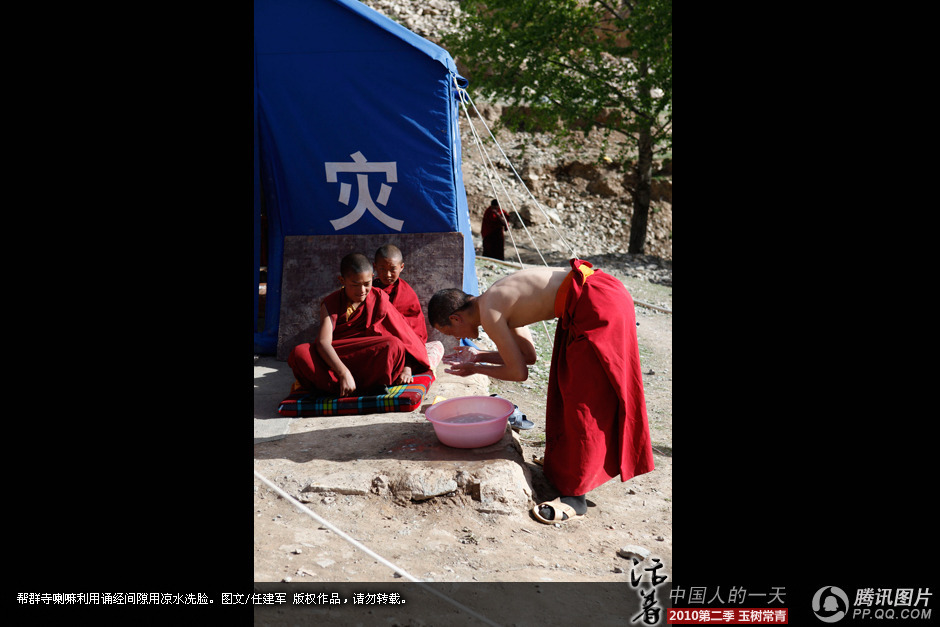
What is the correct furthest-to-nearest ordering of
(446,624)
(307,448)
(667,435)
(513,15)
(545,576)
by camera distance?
(513,15), (667,435), (307,448), (545,576), (446,624)

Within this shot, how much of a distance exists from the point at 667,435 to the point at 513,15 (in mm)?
9248

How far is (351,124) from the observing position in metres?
4.92

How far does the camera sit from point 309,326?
509 centimetres

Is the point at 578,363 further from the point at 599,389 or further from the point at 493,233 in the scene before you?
the point at 493,233

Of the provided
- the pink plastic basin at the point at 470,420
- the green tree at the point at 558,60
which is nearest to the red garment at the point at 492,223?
the green tree at the point at 558,60

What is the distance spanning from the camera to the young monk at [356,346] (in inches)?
156

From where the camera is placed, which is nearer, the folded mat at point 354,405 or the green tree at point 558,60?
the folded mat at point 354,405

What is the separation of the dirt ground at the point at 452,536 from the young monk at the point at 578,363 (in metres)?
0.17

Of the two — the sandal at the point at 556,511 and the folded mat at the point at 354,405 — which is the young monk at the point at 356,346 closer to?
the folded mat at the point at 354,405

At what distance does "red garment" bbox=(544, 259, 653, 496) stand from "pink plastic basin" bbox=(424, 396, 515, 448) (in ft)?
1.23

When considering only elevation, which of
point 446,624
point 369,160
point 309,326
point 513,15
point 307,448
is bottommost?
point 446,624

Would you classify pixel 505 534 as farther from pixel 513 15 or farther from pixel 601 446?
pixel 513 15

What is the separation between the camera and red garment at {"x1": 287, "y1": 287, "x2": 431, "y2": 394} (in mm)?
4012

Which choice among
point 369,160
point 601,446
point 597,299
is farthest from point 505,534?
point 369,160
